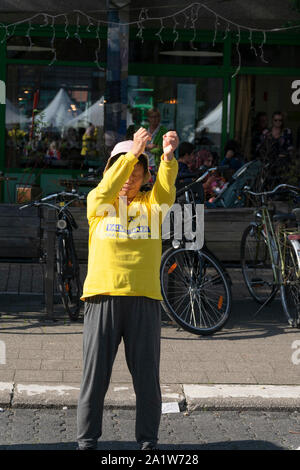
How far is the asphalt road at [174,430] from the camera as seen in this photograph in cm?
505

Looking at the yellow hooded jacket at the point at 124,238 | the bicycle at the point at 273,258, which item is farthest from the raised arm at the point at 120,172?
the bicycle at the point at 273,258

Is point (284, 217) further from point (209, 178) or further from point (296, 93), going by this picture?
point (296, 93)

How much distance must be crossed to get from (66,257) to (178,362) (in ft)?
5.74

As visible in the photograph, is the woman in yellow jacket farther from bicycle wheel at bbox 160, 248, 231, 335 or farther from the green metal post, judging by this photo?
the green metal post

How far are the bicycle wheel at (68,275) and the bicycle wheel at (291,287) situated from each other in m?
1.90

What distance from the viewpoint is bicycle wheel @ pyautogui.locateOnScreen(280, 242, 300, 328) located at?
7.82m

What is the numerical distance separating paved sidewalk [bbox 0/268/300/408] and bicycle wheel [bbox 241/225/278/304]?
1.13 ft

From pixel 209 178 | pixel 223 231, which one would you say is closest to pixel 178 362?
pixel 223 231

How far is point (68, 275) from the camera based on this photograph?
786 cm

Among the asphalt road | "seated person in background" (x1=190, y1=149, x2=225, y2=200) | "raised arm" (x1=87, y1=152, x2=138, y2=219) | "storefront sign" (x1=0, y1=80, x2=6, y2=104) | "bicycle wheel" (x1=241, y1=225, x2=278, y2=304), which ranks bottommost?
the asphalt road

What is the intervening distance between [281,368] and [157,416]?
2166mm

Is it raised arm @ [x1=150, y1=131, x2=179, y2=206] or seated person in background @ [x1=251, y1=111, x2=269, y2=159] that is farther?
seated person in background @ [x1=251, y1=111, x2=269, y2=159]

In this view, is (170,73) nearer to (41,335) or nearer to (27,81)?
(27,81)

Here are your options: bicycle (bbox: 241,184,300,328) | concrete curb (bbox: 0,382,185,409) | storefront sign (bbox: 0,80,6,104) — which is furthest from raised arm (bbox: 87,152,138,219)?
storefront sign (bbox: 0,80,6,104)
